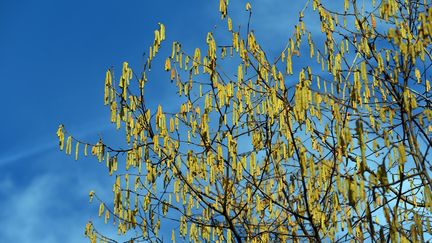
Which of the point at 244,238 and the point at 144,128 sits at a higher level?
the point at 144,128

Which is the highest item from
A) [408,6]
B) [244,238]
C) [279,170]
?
[408,6]

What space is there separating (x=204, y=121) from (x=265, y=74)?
2.62 feet

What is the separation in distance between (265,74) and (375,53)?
3.44 feet

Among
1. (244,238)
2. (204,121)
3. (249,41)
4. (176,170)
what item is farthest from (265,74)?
(244,238)

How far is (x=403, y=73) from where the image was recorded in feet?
18.0

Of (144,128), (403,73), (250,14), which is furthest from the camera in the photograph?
(250,14)

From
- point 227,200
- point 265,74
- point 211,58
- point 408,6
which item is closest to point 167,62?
point 211,58

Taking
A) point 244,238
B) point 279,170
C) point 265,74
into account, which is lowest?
point 244,238

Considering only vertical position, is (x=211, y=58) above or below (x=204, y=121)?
above

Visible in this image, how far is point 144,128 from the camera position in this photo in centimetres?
592

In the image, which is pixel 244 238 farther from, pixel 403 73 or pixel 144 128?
pixel 403 73

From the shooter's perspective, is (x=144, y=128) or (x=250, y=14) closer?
(x=144, y=128)

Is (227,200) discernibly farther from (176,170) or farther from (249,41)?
(249,41)

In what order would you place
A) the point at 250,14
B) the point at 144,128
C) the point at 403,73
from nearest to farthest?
the point at 403,73 < the point at 144,128 < the point at 250,14
